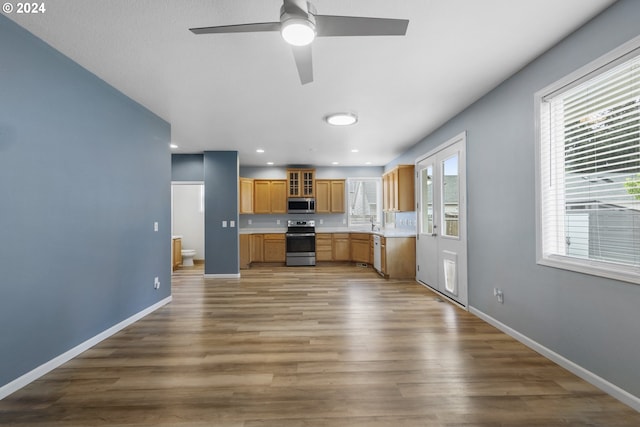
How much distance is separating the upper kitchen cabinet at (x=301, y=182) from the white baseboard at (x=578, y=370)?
5182 mm

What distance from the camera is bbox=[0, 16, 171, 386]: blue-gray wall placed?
1.98 meters

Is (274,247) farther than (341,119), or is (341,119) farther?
(274,247)

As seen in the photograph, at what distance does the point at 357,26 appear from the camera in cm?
158

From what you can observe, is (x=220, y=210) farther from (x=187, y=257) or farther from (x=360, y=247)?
(x=360, y=247)

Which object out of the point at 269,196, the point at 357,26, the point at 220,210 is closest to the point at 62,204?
the point at 357,26

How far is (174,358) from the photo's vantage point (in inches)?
96.2

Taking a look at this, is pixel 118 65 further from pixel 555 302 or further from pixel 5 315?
pixel 555 302

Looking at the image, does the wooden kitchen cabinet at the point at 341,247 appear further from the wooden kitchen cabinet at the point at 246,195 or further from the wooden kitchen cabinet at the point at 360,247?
the wooden kitchen cabinet at the point at 246,195

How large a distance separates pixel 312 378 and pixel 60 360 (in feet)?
6.85

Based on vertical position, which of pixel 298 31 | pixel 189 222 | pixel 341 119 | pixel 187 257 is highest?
pixel 341 119

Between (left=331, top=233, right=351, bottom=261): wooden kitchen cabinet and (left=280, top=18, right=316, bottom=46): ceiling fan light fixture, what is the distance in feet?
19.2

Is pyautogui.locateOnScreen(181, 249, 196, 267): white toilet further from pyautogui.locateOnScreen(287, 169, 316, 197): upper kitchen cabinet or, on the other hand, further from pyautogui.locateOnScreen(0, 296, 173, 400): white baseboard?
pyautogui.locateOnScreen(0, 296, 173, 400): white baseboard

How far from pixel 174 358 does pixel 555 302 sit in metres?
3.21

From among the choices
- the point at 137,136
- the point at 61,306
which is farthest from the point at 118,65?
the point at 61,306
